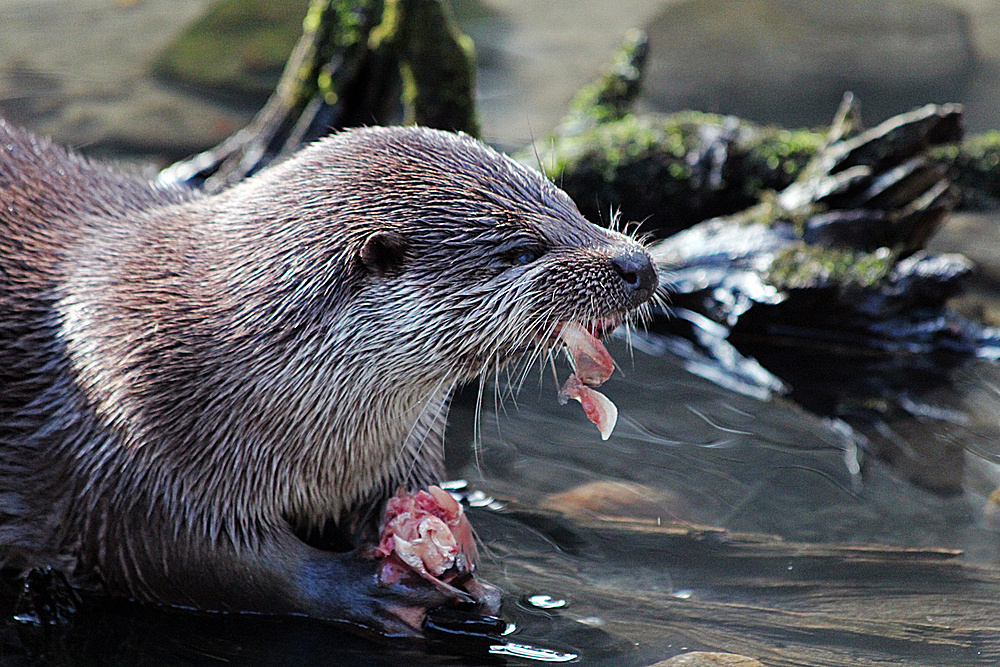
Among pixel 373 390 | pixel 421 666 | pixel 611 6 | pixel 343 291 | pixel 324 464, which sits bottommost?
pixel 421 666

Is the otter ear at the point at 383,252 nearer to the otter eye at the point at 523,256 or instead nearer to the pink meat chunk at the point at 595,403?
the otter eye at the point at 523,256

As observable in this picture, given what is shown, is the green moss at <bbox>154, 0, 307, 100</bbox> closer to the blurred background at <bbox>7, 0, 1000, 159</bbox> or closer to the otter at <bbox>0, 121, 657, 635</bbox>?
the blurred background at <bbox>7, 0, 1000, 159</bbox>

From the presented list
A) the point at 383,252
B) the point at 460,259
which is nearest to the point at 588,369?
the point at 460,259

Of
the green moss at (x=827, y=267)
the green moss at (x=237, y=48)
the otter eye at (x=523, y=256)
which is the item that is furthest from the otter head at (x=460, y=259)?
the green moss at (x=237, y=48)

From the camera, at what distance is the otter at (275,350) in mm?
2502

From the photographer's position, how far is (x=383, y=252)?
2469 mm

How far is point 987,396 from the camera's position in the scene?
164 inches

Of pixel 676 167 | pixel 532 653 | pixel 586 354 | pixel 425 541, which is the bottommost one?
pixel 532 653

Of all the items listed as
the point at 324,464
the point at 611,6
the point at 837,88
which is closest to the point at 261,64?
the point at 611,6

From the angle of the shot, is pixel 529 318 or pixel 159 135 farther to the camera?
pixel 159 135

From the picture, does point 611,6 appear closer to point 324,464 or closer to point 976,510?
point 976,510

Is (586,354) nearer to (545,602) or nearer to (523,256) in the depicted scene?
(523,256)

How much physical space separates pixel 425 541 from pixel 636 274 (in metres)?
0.86

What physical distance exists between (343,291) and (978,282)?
12.3 feet
